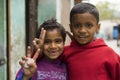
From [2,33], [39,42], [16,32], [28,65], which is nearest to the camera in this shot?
[28,65]

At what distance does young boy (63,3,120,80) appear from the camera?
3.08 m

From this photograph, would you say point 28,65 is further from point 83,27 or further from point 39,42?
point 83,27

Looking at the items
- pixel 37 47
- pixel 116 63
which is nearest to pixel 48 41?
pixel 37 47

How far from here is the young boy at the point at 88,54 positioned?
3.08 metres

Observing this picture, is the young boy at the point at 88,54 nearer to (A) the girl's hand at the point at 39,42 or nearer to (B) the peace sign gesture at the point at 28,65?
(A) the girl's hand at the point at 39,42

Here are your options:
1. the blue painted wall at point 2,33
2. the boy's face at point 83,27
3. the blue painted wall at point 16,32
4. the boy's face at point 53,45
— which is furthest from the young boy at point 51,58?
the blue painted wall at point 16,32

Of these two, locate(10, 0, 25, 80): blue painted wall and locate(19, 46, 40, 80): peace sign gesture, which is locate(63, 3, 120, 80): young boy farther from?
locate(10, 0, 25, 80): blue painted wall

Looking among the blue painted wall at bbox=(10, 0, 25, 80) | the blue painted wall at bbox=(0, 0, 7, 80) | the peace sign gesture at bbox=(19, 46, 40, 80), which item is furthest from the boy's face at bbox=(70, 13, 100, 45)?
the blue painted wall at bbox=(10, 0, 25, 80)

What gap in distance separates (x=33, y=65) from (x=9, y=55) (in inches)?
126

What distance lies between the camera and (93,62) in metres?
3.09

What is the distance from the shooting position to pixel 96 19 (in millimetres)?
3174

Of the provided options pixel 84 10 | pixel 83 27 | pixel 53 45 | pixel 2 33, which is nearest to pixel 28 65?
pixel 53 45

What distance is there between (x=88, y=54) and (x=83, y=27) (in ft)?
0.66

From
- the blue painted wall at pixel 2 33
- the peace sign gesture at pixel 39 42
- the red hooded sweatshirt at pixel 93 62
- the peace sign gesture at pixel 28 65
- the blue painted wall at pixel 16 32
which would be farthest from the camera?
the blue painted wall at pixel 16 32
